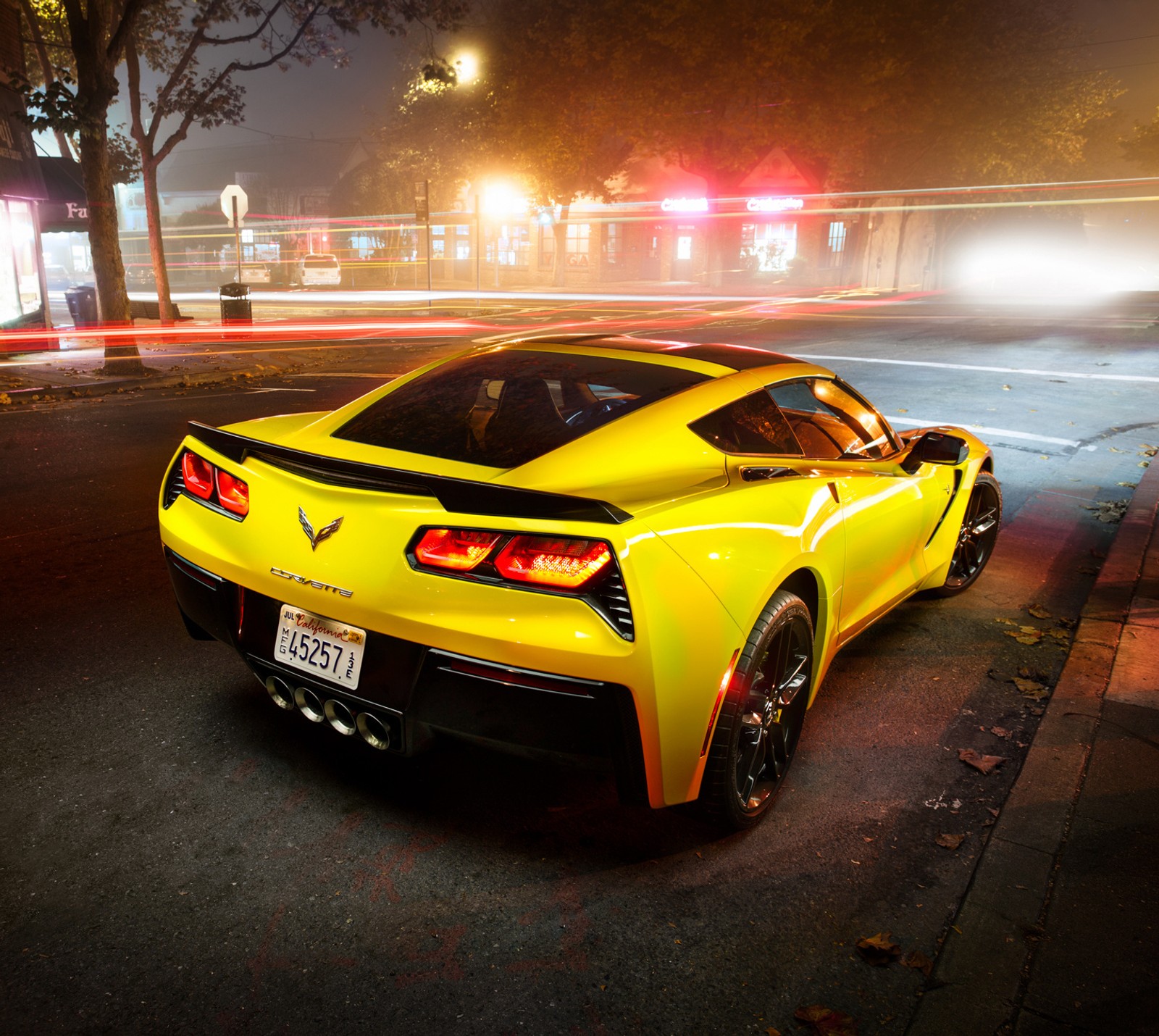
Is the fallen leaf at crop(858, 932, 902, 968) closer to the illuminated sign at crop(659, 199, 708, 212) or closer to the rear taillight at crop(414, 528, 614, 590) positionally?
the rear taillight at crop(414, 528, 614, 590)

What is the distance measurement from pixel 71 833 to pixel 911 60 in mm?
44049

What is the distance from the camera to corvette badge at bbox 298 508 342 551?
9.23 ft

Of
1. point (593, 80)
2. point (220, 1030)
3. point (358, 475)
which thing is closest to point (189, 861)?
point (220, 1030)

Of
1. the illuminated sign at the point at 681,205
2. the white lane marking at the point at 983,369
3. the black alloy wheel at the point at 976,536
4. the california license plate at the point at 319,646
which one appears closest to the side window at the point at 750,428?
the california license plate at the point at 319,646

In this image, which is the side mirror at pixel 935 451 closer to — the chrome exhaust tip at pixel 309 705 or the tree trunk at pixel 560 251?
the chrome exhaust tip at pixel 309 705

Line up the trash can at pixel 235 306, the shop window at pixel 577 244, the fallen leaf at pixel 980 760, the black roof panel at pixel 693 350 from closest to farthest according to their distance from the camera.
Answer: the fallen leaf at pixel 980 760
the black roof panel at pixel 693 350
the trash can at pixel 235 306
the shop window at pixel 577 244

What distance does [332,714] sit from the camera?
295 cm

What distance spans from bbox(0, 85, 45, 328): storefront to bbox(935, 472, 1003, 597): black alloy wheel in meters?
20.4

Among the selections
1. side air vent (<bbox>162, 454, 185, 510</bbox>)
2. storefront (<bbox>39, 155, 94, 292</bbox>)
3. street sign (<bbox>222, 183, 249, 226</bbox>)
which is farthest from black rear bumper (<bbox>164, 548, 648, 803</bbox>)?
street sign (<bbox>222, 183, 249, 226</bbox>)

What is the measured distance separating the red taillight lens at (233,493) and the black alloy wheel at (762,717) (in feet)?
5.39

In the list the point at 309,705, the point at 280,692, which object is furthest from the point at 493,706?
the point at 280,692

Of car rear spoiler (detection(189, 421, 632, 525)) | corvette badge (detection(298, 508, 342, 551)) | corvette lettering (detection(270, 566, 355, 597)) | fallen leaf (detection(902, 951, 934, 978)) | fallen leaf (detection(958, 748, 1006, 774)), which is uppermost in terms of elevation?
car rear spoiler (detection(189, 421, 632, 525))

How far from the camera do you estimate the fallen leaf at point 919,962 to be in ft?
8.41

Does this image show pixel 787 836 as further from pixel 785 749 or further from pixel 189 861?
pixel 189 861
